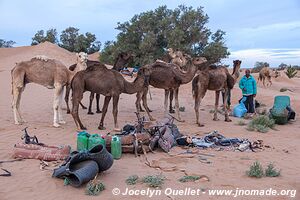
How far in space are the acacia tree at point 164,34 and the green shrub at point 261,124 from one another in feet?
62.7

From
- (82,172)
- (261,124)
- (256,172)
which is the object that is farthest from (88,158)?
(261,124)

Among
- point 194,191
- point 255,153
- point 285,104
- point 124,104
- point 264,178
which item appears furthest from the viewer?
point 124,104

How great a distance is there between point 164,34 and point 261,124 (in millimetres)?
20540

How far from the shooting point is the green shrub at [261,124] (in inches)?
413

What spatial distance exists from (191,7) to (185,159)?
26473 mm

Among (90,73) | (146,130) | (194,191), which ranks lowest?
(194,191)

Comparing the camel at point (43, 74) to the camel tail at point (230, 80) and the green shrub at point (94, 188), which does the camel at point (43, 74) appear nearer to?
the green shrub at point (94, 188)

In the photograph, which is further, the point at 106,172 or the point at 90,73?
the point at 90,73

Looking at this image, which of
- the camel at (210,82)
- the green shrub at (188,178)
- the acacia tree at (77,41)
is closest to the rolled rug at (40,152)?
the green shrub at (188,178)

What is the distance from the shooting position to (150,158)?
7.17m

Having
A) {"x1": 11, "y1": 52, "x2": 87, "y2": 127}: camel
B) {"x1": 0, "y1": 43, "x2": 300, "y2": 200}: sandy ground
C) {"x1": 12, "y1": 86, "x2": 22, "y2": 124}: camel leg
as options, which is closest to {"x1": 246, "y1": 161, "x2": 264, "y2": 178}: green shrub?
{"x1": 0, "y1": 43, "x2": 300, "y2": 200}: sandy ground

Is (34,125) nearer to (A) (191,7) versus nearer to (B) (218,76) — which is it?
(B) (218,76)

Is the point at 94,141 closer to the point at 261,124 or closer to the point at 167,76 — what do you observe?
the point at 167,76

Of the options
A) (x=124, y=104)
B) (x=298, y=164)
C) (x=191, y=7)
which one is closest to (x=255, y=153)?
(x=298, y=164)
